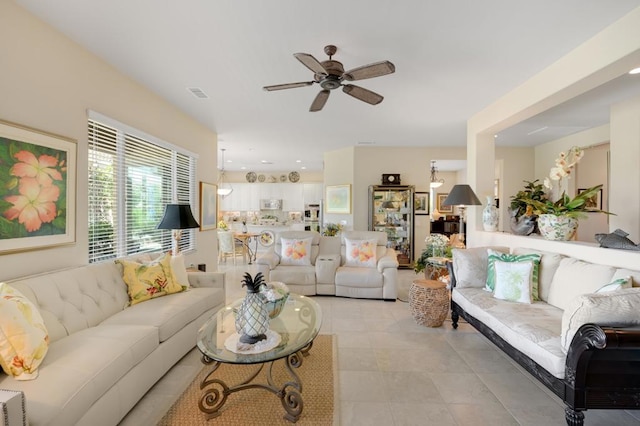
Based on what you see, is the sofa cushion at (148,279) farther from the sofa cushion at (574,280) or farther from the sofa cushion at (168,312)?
the sofa cushion at (574,280)

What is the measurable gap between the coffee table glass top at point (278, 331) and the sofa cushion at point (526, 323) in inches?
56.5

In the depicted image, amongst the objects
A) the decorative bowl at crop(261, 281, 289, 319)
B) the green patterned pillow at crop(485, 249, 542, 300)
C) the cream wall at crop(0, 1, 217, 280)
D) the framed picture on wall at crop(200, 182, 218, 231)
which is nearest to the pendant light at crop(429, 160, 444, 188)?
the green patterned pillow at crop(485, 249, 542, 300)

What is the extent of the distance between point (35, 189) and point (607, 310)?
380cm

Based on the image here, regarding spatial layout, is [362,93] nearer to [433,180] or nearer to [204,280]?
[204,280]

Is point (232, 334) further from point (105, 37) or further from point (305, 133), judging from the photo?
point (305, 133)

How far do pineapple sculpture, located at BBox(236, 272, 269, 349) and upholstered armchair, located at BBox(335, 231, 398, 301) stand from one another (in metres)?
2.46

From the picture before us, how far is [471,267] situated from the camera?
10.3 ft

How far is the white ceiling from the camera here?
199 cm

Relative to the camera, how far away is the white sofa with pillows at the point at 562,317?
158cm

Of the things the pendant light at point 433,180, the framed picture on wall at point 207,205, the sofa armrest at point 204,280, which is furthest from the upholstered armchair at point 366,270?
the pendant light at point 433,180

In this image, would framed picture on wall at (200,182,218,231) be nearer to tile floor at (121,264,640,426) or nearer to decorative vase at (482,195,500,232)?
tile floor at (121,264,640,426)

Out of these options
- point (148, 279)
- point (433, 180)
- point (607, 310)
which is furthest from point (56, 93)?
point (433, 180)

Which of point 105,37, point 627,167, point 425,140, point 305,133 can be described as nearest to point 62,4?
point 105,37

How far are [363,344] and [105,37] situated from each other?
3.54 metres
